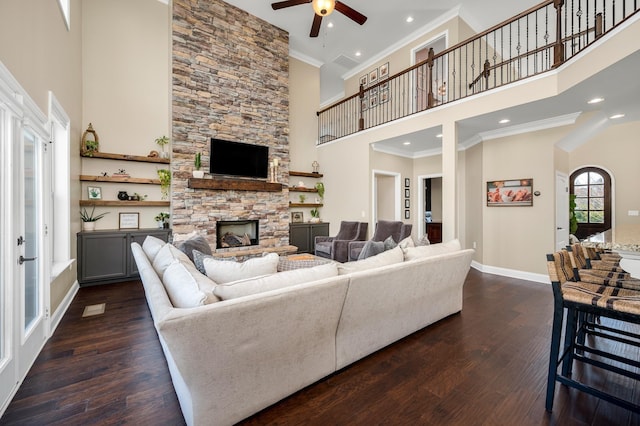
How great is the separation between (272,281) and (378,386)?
3.54 ft

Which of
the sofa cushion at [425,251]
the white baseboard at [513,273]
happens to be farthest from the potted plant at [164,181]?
the white baseboard at [513,273]

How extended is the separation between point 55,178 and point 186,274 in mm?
3218

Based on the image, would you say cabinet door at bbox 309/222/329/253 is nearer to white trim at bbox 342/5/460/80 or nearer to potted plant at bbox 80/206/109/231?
potted plant at bbox 80/206/109/231

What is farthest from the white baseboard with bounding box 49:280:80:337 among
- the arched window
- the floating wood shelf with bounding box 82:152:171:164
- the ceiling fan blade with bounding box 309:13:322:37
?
the arched window

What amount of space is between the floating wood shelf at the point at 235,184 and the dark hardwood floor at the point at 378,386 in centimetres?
280

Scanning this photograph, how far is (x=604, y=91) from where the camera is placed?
10.9 ft

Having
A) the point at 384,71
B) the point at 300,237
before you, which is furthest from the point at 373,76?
the point at 300,237

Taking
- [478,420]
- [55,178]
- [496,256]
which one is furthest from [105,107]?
[496,256]

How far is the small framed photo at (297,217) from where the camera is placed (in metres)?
7.09

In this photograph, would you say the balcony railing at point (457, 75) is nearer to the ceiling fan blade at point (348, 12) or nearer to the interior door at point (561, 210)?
the ceiling fan blade at point (348, 12)

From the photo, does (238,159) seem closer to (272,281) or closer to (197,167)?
(197,167)

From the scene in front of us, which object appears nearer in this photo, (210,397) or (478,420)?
(210,397)

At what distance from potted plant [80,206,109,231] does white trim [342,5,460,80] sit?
7277 mm

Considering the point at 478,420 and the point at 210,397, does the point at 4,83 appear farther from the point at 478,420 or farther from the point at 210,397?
the point at 478,420
